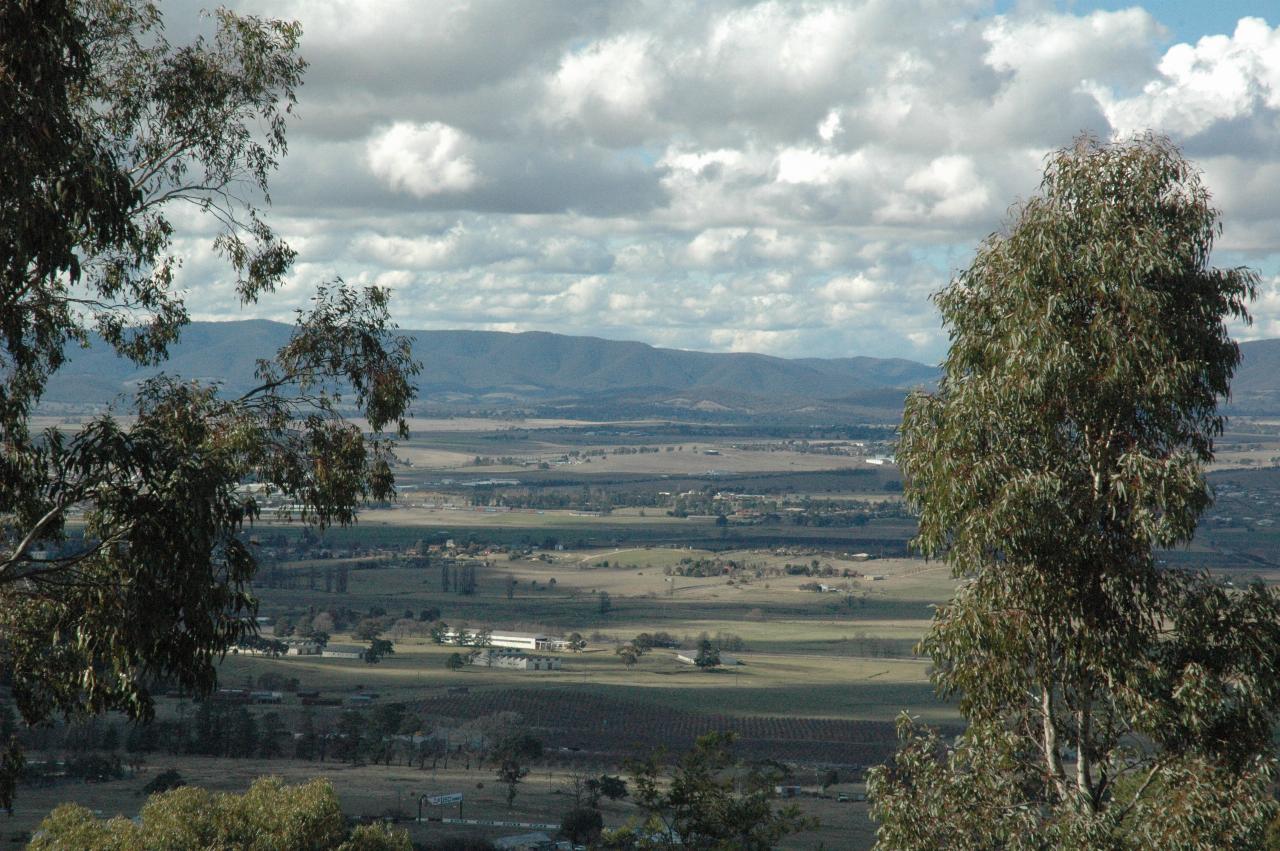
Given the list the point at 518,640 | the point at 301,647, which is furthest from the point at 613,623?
the point at 301,647

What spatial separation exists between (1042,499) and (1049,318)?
129 centimetres

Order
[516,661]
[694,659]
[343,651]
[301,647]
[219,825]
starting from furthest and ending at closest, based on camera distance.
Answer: [343,651] < [301,647] < [694,659] < [516,661] < [219,825]

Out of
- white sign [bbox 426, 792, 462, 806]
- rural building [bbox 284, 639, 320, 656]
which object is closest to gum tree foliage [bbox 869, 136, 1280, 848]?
white sign [bbox 426, 792, 462, 806]

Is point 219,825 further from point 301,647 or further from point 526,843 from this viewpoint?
point 301,647

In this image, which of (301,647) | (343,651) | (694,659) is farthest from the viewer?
(343,651)

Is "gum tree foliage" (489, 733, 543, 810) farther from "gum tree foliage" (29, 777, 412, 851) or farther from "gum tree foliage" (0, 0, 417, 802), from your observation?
"gum tree foliage" (0, 0, 417, 802)

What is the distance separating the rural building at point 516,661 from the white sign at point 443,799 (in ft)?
90.1

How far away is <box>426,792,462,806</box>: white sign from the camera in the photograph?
38.9 meters

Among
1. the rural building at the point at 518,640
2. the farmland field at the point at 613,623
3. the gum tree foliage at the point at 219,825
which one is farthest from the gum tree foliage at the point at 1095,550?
the rural building at the point at 518,640

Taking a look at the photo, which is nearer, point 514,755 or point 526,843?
point 526,843

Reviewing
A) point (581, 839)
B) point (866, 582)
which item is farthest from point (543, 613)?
point (581, 839)

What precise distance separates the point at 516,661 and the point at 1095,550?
62138 millimetres

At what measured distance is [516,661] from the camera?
2726 inches

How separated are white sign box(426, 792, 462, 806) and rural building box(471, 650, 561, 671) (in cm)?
2748
